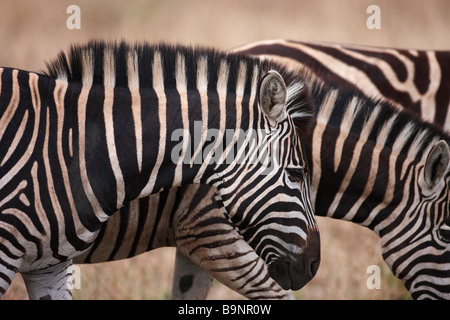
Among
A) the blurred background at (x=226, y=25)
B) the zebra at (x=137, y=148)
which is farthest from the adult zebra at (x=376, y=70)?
the blurred background at (x=226, y=25)

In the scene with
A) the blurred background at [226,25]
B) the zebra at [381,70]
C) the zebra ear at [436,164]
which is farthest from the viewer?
the blurred background at [226,25]

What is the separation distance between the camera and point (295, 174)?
13.7ft

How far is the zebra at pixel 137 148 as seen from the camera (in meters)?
3.98

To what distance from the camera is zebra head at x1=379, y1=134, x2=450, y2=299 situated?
475cm

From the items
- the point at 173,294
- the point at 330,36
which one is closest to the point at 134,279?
the point at 173,294

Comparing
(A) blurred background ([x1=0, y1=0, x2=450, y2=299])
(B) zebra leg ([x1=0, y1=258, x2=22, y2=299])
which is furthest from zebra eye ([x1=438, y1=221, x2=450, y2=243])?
(A) blurred background ([x1=0, y1=0, x2=450, y2=299])

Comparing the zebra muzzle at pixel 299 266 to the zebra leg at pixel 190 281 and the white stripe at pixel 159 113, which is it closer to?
the white stripe at pixel 159 113

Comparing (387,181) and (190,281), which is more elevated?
(387,181)

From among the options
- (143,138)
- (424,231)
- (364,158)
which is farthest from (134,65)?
(424,231)

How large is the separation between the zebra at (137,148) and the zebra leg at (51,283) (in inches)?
22.2

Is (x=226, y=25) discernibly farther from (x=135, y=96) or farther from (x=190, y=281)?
(x=135, y=96)

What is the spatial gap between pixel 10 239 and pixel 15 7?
1002 cm

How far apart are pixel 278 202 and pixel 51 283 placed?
1892mm
